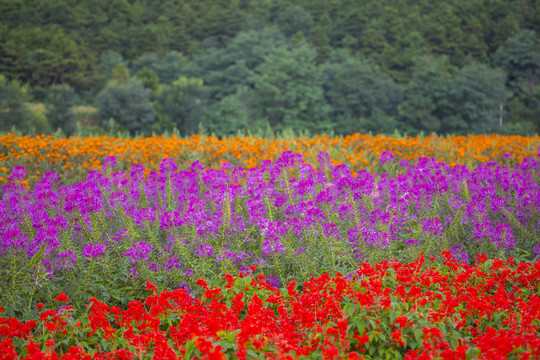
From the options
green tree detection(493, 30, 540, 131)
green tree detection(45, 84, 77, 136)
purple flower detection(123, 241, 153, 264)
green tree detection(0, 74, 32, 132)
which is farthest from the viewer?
green tree detection(493, 30, 540, 131)

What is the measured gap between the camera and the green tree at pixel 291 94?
23734mm

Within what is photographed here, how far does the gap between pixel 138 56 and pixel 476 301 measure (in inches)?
1207

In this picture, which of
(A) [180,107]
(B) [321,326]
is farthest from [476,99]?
(B) [321,326]

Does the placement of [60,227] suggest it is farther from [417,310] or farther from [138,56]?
[138,56]

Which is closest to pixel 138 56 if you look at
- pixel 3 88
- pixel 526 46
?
pixel 3 88

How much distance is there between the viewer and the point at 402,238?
11.8 feet

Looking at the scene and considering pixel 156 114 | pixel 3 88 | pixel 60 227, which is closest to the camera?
pixel 60 227

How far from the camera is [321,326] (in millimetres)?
2137

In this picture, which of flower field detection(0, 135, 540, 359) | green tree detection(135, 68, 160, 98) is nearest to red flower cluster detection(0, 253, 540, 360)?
flower field detection(0, 135, 540, 359)

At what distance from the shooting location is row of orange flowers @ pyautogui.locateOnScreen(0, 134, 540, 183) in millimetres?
7258

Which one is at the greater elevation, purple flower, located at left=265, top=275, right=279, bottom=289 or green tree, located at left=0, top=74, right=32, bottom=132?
purple flower, located at left=265, top=275, right=279, bottom=289

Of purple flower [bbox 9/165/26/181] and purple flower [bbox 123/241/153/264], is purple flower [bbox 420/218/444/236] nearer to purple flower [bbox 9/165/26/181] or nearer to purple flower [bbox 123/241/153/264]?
purple flower [bbox 123/241/153/264]

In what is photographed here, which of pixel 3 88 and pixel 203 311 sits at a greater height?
pixel 203 311

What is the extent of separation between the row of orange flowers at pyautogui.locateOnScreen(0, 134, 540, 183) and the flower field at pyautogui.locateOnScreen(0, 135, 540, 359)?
2223 millimetres
